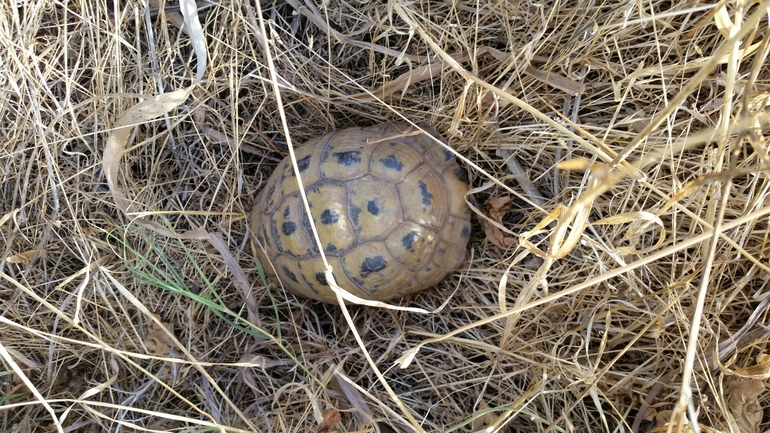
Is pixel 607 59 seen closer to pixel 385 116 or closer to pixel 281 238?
pixel 385 116

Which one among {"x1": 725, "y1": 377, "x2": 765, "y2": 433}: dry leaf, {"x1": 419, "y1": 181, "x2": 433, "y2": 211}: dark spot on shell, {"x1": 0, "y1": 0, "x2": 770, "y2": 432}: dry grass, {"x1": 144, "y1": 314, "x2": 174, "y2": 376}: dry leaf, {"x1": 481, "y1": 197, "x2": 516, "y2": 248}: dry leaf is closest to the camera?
{"x1": 725, "y1": 377, "x2": 765, "y2": 433}: dry leaf

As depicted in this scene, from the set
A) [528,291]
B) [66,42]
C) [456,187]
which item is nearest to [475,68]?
[456,187]

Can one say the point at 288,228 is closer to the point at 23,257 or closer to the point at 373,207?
the point at 373,207

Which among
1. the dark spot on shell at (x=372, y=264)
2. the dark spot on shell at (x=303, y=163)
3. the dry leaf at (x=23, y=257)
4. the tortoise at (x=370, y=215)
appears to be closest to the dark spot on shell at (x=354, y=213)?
the tortoise at (x=370, y=215)

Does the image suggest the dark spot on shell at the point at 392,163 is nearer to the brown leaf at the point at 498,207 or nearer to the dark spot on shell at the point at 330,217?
the dark spot on shell at the point at 330,217

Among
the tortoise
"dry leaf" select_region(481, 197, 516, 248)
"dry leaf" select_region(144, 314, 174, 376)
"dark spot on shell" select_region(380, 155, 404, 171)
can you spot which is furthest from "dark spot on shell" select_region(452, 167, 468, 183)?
"dry leaf" select_region(144, 314, 174, 376)

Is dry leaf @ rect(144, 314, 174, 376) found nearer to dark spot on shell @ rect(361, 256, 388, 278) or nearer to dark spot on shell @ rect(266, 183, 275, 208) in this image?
dark spot on shell @ rect(266, 183, 275, 208)
